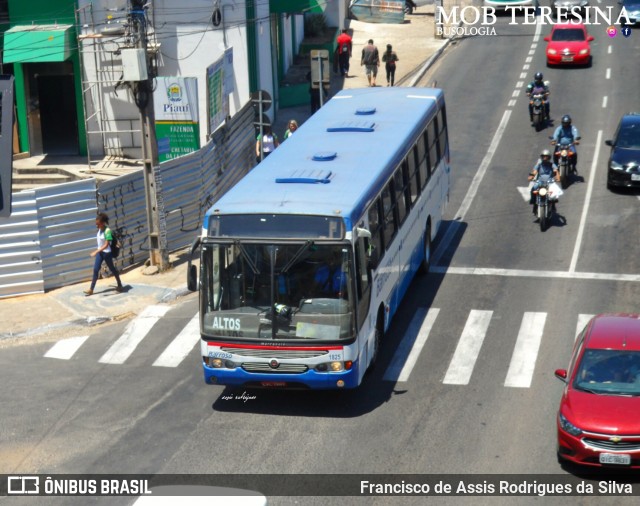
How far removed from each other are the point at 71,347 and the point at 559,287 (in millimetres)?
9512

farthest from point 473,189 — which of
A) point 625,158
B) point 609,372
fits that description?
point 609,372

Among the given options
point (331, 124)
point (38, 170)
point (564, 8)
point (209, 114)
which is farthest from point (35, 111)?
point (564, 8)

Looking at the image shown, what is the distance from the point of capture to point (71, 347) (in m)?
19.3

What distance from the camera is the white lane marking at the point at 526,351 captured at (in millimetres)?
16719

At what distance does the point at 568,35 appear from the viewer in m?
42.7

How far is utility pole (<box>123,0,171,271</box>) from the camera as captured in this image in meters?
22.3

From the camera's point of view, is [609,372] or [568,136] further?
[568,136]

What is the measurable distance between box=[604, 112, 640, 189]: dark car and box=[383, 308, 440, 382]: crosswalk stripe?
9.60 m

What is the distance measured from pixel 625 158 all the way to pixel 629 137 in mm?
882

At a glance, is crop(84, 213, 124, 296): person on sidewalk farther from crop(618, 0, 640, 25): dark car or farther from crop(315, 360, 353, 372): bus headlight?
crop(618, 0, 640, 25): dark car

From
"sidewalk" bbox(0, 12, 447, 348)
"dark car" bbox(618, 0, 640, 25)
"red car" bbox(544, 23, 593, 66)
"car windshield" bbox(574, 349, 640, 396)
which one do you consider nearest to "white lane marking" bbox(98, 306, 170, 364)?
"sidewalk" bbox(0, 12, 447, 348)

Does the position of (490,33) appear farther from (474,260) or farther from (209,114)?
(474,260)

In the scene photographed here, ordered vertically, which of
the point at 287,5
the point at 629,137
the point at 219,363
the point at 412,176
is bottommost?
the point at 219,363

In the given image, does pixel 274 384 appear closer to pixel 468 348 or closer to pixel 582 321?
pixel 468 348
